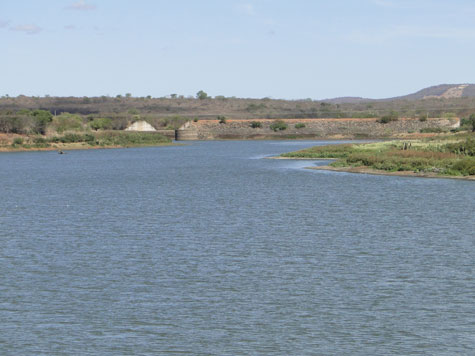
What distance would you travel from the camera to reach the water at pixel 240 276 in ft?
53.6

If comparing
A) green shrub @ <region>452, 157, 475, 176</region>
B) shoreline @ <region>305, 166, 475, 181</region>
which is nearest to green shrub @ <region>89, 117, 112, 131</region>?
shoreline @ <region>305, 166, 475, 181</region>

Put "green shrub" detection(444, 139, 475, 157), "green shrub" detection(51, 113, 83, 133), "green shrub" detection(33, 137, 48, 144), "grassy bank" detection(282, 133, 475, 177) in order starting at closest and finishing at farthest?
"grassy bank" detection(282, 133, 475, 177)
"green shrub" detection(444, 139, 475, 157)
"green shrub" detection(33, 137, 48, 144)
"green shrub" detection(51, 113, 83, 133)

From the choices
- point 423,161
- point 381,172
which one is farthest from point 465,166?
point 381,172

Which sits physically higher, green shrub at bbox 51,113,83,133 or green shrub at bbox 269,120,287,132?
green shrub at bbox 51,113,83,133

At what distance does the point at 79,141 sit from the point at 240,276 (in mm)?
120545

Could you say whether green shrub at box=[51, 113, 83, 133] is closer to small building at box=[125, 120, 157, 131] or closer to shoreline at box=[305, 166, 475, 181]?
small building at box=[125, 120, 157, 131]

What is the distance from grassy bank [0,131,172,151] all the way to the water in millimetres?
88109

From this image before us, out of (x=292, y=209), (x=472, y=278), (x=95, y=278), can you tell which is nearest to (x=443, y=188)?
(x=292, y=209)

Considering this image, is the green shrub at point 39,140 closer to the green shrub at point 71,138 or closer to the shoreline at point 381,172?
the green shrub at point 71,138

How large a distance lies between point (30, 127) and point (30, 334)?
127m

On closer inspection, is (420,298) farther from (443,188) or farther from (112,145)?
(112,145)

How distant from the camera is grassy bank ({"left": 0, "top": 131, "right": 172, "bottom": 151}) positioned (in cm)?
13025

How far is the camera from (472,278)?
21781 mm

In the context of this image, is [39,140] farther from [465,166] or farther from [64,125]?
[465,166]
